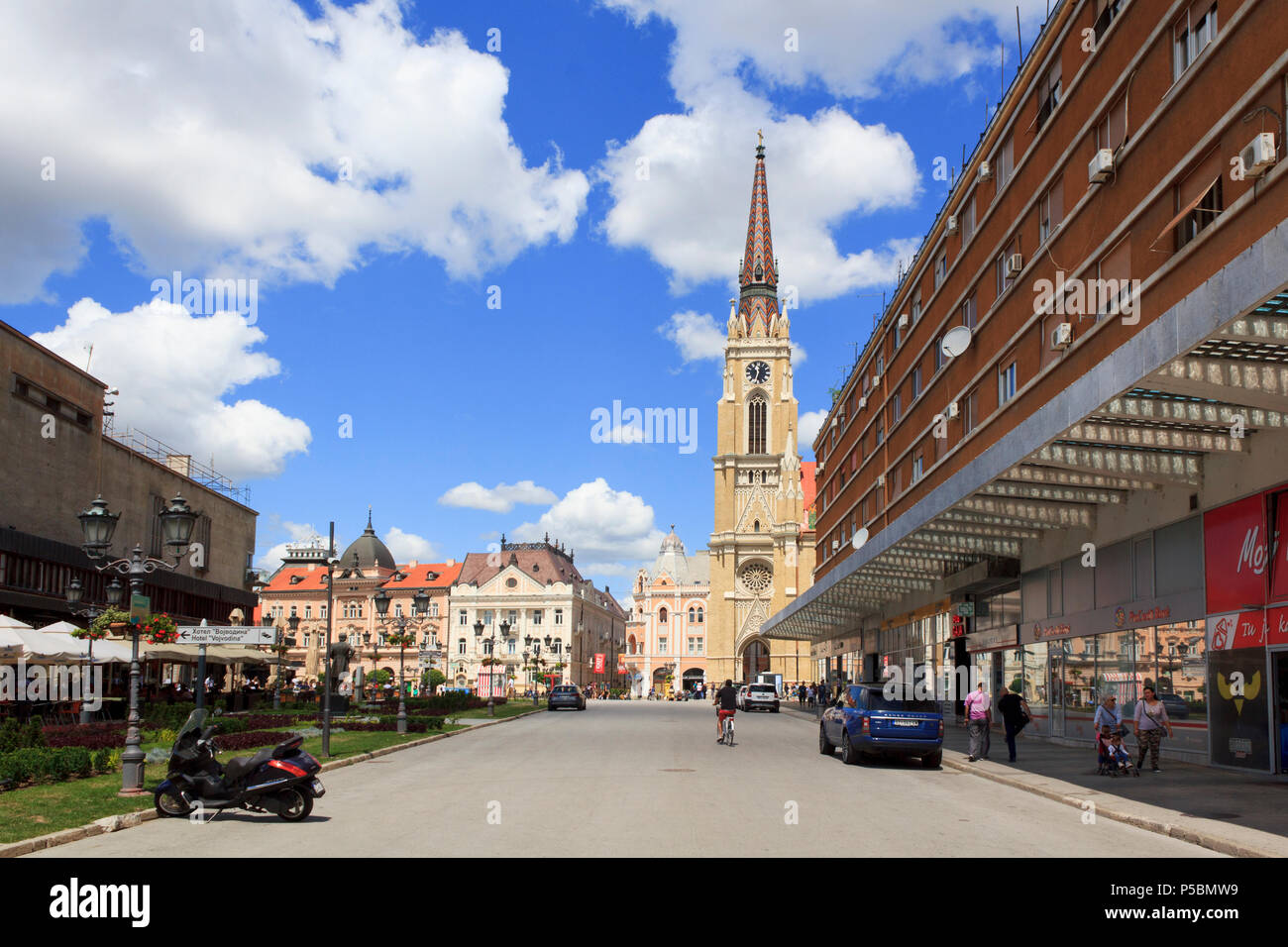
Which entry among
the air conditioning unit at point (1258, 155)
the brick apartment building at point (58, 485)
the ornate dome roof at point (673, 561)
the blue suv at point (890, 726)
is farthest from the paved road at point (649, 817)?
the ornate dome roof at point (673, 561)

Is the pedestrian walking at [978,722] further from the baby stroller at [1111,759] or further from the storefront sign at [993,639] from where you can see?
the storefront sign at [993,639]

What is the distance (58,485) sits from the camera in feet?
131

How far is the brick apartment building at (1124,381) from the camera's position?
577 inches

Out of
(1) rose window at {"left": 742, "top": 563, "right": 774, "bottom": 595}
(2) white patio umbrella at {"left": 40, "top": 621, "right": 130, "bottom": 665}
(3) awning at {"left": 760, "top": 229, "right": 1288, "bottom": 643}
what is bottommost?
(2) white patio umbrella at {"left": 40, "top": 621, "right": 130, "bottom": 665}

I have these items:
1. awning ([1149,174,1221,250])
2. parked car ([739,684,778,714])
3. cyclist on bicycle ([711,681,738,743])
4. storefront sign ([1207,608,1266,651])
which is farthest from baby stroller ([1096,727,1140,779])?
parked car ([739,684,778,714])

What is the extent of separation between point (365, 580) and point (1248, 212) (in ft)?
353

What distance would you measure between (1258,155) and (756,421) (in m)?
99.6

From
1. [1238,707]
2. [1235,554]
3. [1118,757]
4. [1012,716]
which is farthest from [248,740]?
[1235,554]

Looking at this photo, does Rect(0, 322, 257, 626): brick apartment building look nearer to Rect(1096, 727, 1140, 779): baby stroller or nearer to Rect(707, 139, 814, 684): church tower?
Rect(1096, 727, 1140, 779): baby stroller

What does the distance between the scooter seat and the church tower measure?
93.6 m

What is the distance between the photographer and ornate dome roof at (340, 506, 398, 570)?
118 metres

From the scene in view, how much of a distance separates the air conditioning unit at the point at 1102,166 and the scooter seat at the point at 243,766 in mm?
18337

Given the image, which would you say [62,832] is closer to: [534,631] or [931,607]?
[931,607]

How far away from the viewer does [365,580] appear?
11488 centimetres
